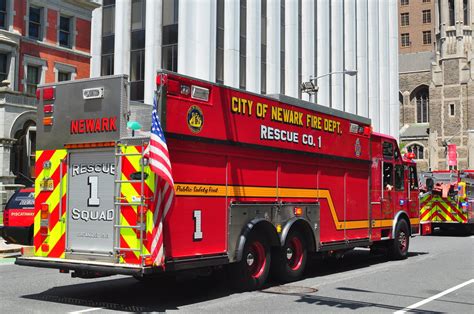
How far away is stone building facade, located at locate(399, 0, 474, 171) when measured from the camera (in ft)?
282

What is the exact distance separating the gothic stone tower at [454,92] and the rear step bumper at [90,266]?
82.5 meters

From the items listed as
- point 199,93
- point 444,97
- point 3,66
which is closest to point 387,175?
point 199,93

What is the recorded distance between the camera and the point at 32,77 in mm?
30250

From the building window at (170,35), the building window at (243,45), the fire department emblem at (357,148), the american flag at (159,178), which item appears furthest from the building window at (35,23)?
the american flag at (159,178)

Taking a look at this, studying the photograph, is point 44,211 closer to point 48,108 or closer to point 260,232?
point 48,108

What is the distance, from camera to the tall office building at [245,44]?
35.8 m

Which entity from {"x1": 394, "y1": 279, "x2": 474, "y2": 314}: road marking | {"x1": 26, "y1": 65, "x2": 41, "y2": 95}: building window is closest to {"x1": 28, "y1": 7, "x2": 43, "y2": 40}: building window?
{"x1": 26, "y1": 65, "x2": 41, "y2": 95}: building window

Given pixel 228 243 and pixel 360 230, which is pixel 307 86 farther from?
pixel 228 243

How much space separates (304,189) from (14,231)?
25.0ft

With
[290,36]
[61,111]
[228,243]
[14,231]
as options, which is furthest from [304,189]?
[290,36]

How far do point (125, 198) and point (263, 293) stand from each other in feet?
9.53

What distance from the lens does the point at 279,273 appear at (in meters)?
10.2

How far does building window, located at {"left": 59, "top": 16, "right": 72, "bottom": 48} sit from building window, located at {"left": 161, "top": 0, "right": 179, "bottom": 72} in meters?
6.58

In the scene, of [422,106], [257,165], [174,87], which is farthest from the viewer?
[422,106]
